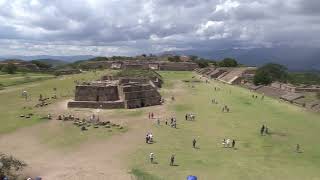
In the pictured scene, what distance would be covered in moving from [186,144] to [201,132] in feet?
15.4

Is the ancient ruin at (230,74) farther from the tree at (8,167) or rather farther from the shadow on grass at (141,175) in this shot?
the tree at (8,167)

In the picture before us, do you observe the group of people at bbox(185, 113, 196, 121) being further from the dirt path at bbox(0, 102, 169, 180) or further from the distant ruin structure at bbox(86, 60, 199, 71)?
the distant ruin structure at bbox(86, 60, 199, 71)

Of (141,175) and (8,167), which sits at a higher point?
(8,167)

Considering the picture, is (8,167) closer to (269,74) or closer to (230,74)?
(269,74)

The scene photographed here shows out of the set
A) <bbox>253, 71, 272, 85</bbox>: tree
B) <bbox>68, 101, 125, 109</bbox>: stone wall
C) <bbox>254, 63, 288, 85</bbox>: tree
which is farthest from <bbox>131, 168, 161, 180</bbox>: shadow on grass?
<bbox>254, 63, 288, 85</bbox>: tree

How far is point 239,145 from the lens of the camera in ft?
97.5

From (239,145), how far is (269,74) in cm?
5863

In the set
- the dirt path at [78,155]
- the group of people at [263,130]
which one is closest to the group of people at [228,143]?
the group of people at [263,130]

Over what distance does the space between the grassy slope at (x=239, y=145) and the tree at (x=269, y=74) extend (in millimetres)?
32388

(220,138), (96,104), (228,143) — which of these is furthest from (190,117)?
(228,143)

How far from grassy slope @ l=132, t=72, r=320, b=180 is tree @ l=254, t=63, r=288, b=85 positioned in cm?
3239

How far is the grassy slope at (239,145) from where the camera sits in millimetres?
23141

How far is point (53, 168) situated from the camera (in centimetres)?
2317

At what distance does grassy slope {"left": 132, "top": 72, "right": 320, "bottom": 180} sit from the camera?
911 inches
